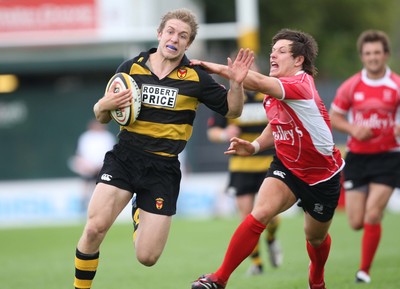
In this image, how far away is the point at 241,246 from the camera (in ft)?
22.8

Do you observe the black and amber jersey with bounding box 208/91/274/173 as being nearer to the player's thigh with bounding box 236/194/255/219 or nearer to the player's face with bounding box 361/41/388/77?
the player's thigh with bounding box 236/194/255/219

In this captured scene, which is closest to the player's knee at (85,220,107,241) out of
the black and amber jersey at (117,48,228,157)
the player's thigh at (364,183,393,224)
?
the black and amber jersey at (117,48,228,157)

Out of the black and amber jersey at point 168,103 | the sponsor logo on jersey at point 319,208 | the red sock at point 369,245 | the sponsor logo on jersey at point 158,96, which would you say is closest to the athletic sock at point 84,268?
the black and amber jersey at point 168,103

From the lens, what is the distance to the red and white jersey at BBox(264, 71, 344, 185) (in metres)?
7.02

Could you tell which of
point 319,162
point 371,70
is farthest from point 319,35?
point 319,162

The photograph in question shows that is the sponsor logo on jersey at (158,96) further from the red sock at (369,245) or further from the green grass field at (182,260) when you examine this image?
the red sock at (369,245)

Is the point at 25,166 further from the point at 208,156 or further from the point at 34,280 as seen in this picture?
the point at 34,280

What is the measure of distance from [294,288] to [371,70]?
9.28 ft

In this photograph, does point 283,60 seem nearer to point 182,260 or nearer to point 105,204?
point 105,204

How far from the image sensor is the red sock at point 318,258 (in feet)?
24.4

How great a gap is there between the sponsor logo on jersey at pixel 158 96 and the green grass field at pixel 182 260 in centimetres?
236

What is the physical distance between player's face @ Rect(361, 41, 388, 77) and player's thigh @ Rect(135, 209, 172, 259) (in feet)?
11.6

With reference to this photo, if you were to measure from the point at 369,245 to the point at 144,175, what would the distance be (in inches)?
120

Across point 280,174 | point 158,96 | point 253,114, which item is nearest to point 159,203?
point 158,96
